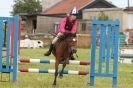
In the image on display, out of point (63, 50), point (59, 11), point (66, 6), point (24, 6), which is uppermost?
point (66, 6)

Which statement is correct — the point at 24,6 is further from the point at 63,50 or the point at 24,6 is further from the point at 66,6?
the point at 63,50

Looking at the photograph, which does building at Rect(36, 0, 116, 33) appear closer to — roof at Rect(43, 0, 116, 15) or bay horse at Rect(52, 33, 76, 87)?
roof at Rect(43, 0, 116, 15)

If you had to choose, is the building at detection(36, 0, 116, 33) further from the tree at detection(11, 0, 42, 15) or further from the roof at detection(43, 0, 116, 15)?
the tree at detection(11, 0, 42, 15)

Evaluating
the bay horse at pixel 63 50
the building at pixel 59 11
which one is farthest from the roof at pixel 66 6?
the bay horse at pixel 63 50

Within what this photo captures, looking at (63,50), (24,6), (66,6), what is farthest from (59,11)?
(63,50)

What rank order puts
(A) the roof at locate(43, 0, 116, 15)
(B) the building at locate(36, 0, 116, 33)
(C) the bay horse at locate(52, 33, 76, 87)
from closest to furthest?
(C) the bay horse at locate(52, 33, 76, 87)
(B) the building at locate(36, 0, 116, 33)
(A) the roof at locate(43, 0, 116, 15)

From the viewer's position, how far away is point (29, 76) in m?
17.2

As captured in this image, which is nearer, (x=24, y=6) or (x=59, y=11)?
(x=59, y=11)

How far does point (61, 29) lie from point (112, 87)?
6.90ft

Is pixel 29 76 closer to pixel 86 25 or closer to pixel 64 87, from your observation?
pixel 64 87

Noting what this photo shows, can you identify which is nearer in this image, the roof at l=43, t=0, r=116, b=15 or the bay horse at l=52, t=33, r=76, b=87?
the bay horse at l=52, t=33, r=76, b=87

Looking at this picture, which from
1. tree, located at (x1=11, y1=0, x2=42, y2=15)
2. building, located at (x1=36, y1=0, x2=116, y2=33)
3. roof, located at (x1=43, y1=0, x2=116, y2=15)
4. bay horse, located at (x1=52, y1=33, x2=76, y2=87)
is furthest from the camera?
tree, located at (x1=11, y1=0, x2=42, y2=15)

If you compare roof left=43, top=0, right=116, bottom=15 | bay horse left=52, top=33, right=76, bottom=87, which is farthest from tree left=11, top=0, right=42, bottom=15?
bay horse left=52, top=33, right=76, bottom=87

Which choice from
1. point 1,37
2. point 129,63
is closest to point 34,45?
point 129,63
